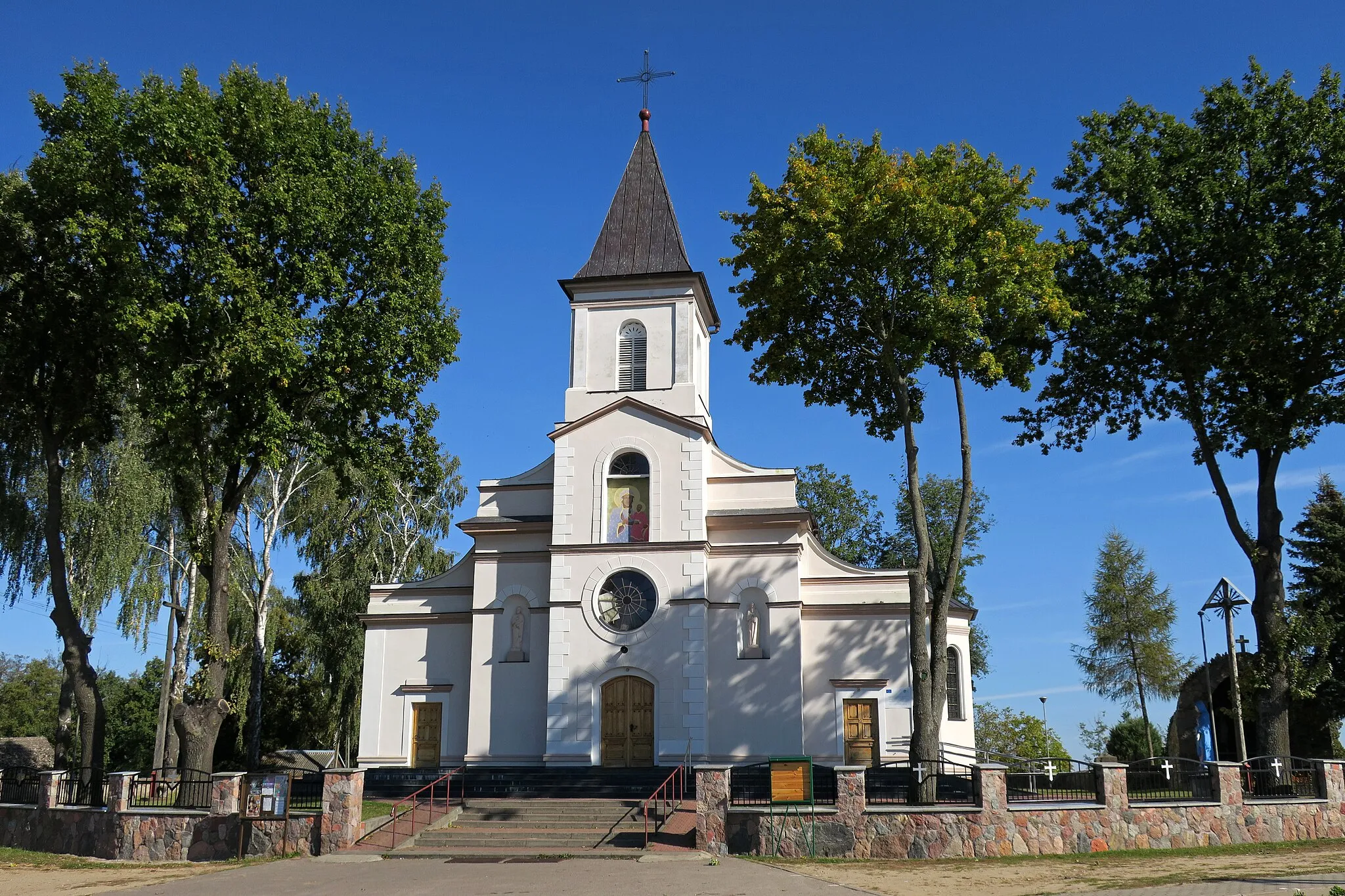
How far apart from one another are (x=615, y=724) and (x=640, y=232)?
14.0 m

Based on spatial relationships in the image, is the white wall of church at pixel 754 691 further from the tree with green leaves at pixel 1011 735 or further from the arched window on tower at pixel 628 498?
the tree with green leaves at pixel 1011 735

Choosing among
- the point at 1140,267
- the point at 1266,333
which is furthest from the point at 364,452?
the point at 1266,333

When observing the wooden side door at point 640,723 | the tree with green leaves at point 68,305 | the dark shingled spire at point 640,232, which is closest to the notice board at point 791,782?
Result: the wooden side door at point 640,723

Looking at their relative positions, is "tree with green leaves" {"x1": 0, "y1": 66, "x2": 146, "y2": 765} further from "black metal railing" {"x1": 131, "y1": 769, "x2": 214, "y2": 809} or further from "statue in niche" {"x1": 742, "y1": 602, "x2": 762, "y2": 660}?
"statue in niche" {"x1": 742, "y1": 602, "x2": 762, "y2": 660}

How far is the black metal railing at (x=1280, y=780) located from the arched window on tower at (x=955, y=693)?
28.9 ft

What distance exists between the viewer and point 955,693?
29.0 metres

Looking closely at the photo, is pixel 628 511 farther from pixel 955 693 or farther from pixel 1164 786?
pixel 1164 786

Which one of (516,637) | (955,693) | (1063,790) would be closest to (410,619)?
(516,637)

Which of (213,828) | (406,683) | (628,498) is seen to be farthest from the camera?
(406,683)

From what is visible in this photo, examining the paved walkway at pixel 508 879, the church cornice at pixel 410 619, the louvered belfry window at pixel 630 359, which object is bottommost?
the paved walkway at pixel 508 879

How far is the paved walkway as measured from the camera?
14.2m

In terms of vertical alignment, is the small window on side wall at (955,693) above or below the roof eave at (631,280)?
below

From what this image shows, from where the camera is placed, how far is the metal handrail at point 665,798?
60.2 feet

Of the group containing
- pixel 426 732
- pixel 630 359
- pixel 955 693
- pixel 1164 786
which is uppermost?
pixel 630 359
